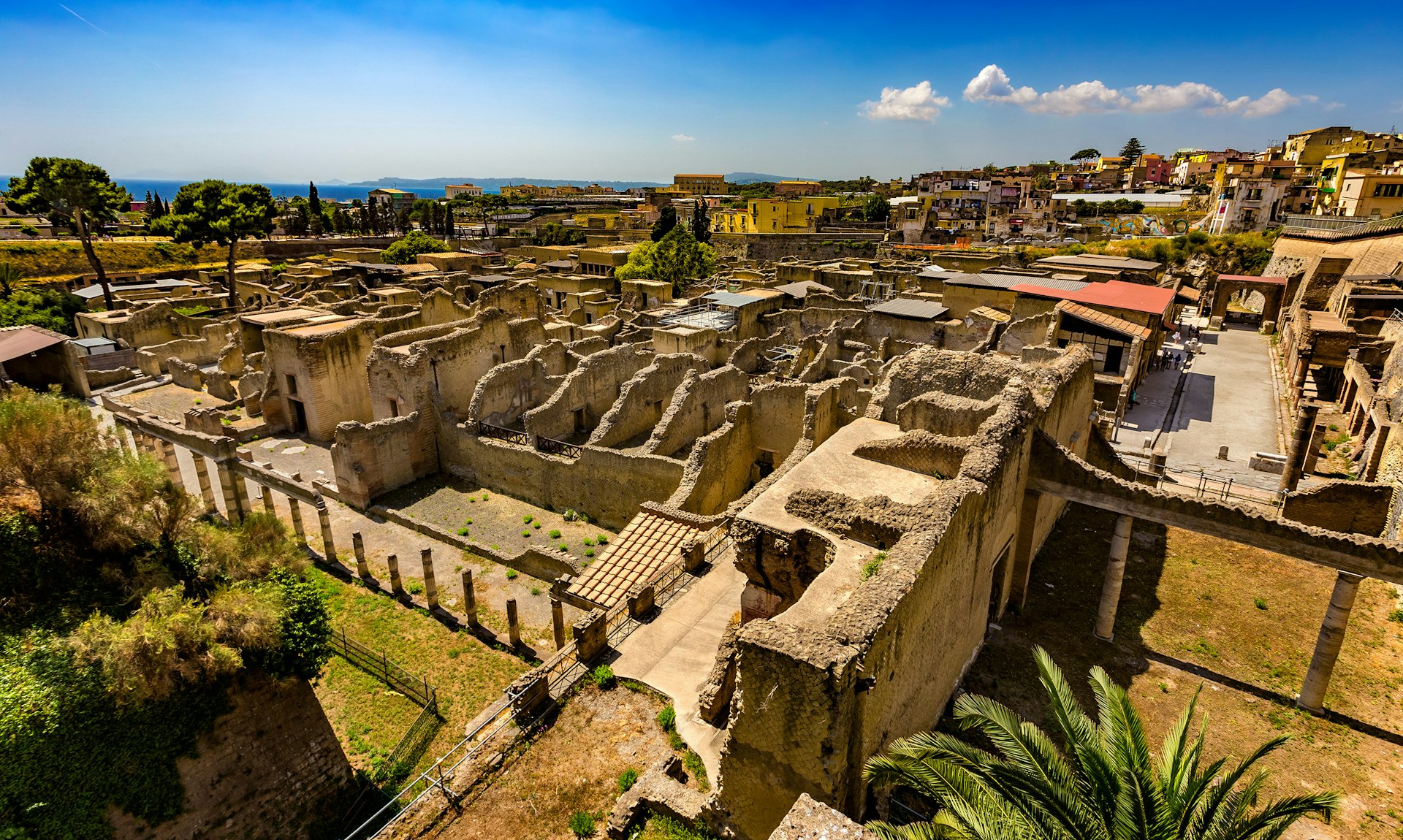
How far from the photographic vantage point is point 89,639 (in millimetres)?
9883

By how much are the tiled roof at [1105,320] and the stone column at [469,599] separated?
2595 cm

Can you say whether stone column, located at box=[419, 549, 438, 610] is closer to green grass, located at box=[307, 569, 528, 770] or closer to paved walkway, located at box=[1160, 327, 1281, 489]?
green grass, located at box=[307, 569, 528, 770]

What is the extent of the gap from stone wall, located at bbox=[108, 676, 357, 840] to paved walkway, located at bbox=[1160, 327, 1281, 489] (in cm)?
2305

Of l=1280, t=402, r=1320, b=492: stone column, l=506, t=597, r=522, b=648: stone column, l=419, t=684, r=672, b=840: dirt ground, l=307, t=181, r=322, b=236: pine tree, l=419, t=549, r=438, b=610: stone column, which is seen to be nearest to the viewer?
l=419, t=684, r=672, b=840: dirt ground

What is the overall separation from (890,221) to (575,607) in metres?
86.5

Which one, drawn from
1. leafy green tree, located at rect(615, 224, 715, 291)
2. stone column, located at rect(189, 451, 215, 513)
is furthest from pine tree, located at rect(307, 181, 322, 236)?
stone column, located at rect(189, 451, 215, 513)

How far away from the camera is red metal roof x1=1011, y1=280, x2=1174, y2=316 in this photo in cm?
2970

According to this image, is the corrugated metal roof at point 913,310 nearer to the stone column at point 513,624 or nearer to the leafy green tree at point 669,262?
the leafy green tree at point 669,262

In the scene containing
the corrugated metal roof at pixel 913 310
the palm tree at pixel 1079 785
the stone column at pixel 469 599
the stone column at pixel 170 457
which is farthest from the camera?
the corrugated metal roof at pixel 913 310

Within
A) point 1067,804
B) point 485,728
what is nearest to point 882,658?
point 1067,804

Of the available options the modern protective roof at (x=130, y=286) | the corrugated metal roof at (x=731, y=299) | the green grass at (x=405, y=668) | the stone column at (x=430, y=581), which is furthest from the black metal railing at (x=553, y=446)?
the modern protective roof at (x=130, y=286)

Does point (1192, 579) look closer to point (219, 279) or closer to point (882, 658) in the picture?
point (882, 658)

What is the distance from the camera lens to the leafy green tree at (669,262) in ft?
182

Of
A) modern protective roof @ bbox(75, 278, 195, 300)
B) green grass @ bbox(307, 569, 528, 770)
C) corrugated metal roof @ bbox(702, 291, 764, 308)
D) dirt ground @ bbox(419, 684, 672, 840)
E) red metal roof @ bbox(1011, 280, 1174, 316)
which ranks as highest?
red metal roof @ bbox(1011, 280, 1174, 316)
